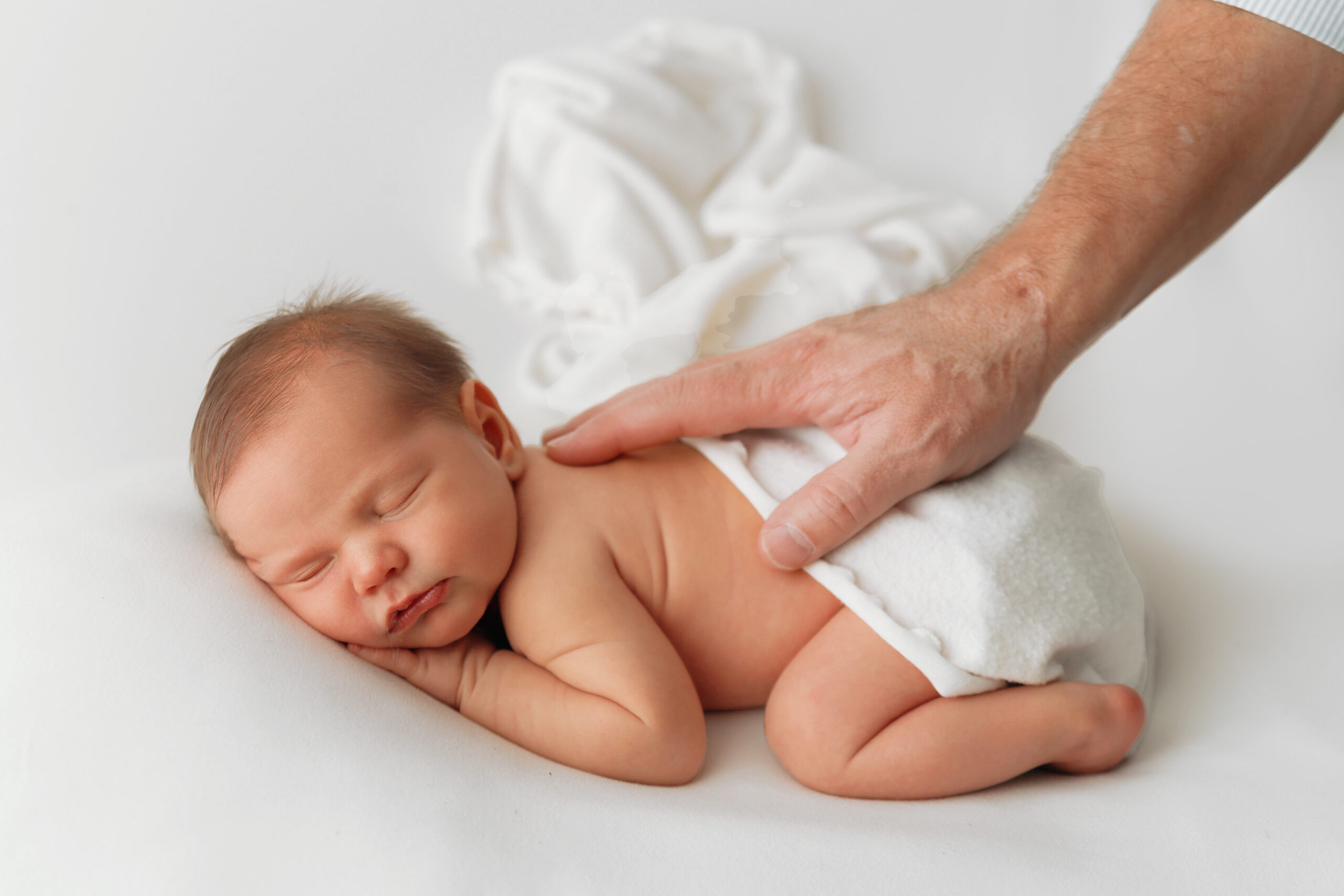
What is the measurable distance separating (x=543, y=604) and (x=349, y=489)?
0.81 ft

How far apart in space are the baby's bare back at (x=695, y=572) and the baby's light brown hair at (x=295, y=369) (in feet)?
0.58

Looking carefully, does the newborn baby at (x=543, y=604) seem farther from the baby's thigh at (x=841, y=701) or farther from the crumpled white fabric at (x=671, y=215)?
the crumpled white fabric at (x=671, y=215)

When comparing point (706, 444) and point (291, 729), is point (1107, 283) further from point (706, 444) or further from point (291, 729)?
point (291, 729)

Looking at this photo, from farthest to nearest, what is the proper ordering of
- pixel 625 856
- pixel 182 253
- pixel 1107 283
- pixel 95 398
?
pixel 182 253
pixel 95 398
pixel 1107 283
pixel 625 856

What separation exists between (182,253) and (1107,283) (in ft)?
5.31

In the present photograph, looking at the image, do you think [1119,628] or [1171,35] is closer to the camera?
[1119,628]

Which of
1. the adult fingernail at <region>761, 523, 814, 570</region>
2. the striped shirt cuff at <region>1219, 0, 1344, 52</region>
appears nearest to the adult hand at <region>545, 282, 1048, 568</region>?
the adult fingernail at <region>761, 523, 814, 570</region>

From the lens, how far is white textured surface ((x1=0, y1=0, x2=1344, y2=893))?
907 millimetres

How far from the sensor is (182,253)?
195 cm

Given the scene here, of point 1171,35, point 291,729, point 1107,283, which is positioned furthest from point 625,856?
point 1171,35

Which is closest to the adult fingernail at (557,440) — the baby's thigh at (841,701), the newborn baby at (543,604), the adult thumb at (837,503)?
the newborn baby at (543,604)

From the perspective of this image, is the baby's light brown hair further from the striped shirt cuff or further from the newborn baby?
the striped shirt cuff

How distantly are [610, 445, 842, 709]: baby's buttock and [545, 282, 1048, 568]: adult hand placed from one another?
2.5 inches

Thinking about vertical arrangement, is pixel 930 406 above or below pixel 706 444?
above
